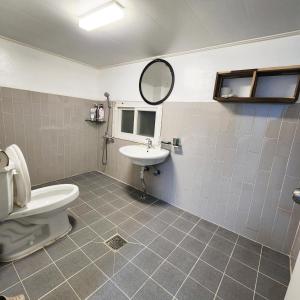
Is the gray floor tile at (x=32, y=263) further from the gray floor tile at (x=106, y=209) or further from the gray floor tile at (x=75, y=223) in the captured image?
the gray floor tile at (x=106, y=209)

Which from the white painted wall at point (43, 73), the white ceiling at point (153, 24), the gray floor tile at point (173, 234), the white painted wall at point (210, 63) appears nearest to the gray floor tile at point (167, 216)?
the gray floor tile at point (173, 234)

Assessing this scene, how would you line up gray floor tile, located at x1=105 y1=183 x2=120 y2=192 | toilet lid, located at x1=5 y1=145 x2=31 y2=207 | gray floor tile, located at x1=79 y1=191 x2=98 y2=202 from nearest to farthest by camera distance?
1. toilet lid, located at x1=5 y1=145 x2=31 y2=207
2. gray floor tile, located at x1=79 y1=191 x2=98 y2=202
3. gray floor tile, located at x1=105 y1=183 x2=120 y2=192

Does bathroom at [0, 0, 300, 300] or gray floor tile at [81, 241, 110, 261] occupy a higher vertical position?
bathroom at [0, 0, 300, 300]

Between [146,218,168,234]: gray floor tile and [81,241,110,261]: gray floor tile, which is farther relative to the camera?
[146,218,168,234]: gray floor tile

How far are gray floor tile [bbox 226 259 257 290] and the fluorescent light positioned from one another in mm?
2310

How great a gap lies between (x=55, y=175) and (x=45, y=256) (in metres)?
1.67

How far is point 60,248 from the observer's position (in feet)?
4.84

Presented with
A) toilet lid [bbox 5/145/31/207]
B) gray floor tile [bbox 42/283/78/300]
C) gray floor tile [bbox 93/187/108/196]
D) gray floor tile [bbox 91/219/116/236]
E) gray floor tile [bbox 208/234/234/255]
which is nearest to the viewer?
gray floor tile [bbox 42/283/78/300]

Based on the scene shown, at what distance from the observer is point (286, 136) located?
1.52 metres

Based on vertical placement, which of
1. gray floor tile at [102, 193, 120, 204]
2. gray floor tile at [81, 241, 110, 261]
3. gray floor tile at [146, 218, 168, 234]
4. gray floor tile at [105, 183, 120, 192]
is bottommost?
gray floor tile at [81, 241, 110, 261]

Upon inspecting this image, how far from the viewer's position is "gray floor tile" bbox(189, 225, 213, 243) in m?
1.75

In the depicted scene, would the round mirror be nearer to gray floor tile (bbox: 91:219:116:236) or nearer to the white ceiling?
the white ceiling

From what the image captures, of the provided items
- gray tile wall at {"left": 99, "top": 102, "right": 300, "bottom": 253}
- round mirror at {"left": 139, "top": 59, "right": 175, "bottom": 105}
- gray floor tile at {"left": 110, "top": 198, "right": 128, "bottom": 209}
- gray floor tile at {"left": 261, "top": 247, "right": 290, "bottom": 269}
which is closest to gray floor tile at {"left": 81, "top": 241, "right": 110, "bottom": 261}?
gray floor tile at {"left": 110, "top": 198, "right": 128, "bottom": 209}

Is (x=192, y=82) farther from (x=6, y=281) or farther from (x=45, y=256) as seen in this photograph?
(x=6, y=281)
